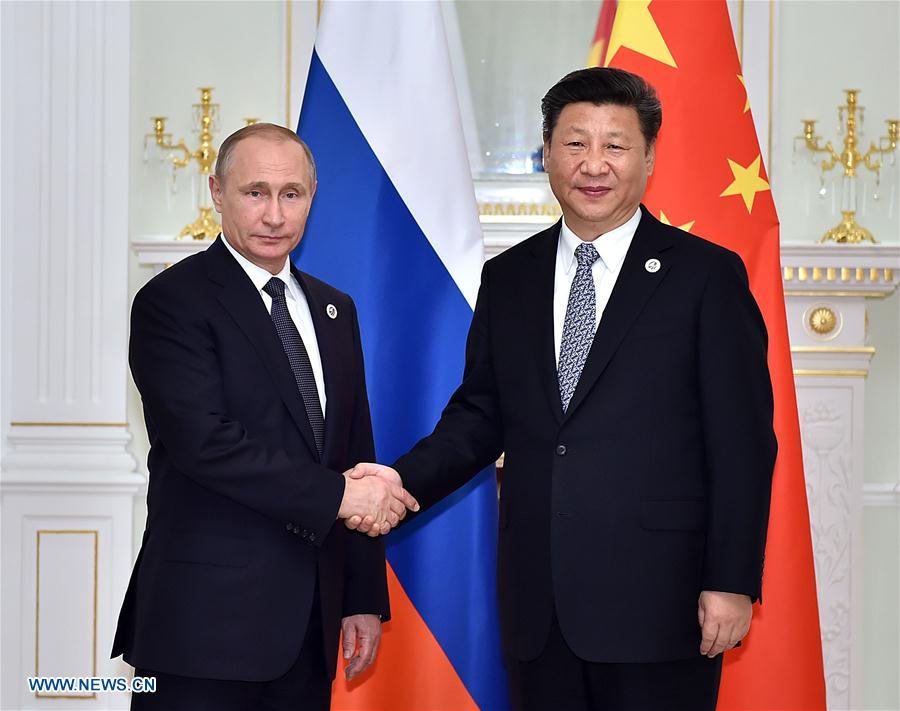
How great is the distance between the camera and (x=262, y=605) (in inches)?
72.4

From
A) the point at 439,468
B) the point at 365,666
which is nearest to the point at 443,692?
the point at 365,666

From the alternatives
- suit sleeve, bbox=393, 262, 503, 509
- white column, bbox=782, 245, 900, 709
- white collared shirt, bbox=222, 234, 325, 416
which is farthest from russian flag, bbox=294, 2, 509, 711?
white column, bbox=782, 245, 900, 709

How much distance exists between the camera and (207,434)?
1809 millimetres

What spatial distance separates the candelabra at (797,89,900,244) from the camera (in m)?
3.58

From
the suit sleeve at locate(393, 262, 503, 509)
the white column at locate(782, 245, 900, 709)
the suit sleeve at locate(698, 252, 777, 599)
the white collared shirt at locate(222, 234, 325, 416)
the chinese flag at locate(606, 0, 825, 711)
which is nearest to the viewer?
the suit sleeve at locate(698, 252, 777, 599)

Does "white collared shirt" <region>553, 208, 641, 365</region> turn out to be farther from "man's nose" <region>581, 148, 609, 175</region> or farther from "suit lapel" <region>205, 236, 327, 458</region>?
"suit lapel" <region>205, 236, 327, 458</region>

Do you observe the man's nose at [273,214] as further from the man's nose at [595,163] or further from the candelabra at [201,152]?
the candelabra at [201,152]

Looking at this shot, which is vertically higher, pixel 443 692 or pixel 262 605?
pixel 262 605

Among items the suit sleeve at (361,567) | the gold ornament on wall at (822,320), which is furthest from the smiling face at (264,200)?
the gold ornament on wall at (822,320)

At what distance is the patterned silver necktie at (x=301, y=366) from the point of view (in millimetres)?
1948

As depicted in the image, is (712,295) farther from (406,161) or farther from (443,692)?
(443,692)

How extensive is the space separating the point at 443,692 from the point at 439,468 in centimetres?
66

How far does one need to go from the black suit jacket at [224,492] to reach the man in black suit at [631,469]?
0.38 m

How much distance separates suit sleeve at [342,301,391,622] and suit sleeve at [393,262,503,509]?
0.40 feet
